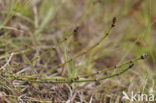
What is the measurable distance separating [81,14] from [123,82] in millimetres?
931

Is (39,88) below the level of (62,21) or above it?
below

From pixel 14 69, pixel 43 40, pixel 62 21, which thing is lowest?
pixel 14 69

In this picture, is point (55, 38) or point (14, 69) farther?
point (55, 38)

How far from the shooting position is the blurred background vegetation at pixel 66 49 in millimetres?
1064

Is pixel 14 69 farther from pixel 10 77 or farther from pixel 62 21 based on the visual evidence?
pixel 62 21

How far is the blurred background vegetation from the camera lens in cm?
106

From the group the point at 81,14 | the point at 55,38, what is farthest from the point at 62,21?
the point at 55,38

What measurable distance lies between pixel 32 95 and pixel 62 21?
1.09 meters

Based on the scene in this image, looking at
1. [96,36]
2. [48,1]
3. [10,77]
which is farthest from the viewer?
[96,36]

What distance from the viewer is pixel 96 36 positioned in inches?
75.1

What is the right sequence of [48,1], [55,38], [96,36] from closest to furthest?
1. [55,38]
2. [48,1]
3. [96,36]

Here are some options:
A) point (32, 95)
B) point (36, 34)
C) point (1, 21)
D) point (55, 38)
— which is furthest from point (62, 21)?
point (32, 95)

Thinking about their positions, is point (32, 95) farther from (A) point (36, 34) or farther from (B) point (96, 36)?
(B) point (96, 36)

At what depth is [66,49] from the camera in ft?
3.51
